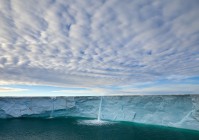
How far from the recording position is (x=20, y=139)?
61.9 ft

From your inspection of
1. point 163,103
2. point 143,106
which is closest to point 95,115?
point 143,106

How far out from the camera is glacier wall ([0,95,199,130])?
26203 mm

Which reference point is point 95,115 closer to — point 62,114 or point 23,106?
point 62,114

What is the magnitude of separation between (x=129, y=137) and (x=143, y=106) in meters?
10.5

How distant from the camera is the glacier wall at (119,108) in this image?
2620 cm

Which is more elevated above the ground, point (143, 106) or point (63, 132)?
point (143, 106)

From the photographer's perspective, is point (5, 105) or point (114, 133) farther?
point (5, 105)

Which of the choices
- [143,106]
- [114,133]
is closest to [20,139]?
[114,133]

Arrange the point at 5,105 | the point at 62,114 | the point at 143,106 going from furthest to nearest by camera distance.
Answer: the point at 62,114, the point at 5,105, the point at 143,106

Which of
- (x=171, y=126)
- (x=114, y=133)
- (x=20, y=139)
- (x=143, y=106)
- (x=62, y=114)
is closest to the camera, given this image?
(x=20, y=139)

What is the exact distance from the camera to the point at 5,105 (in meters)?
32.5

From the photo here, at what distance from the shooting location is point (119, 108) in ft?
105

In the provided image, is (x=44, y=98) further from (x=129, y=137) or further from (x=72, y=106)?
(x=129, y=137)

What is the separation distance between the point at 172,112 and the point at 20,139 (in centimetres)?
1979
